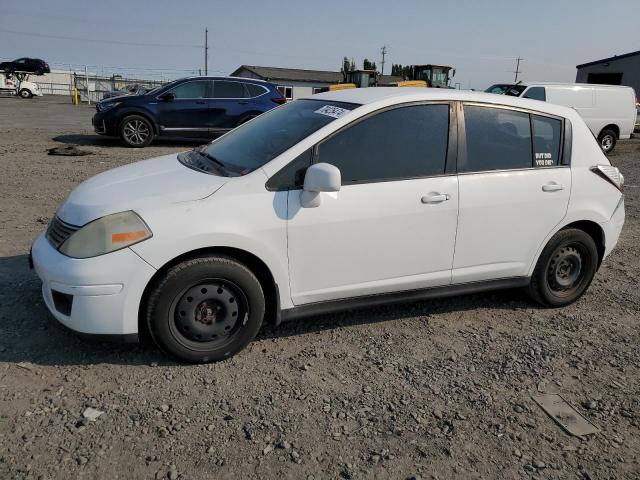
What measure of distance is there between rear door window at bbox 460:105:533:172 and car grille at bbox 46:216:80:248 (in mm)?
2611

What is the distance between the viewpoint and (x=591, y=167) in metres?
4.18

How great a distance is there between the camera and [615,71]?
32375mm

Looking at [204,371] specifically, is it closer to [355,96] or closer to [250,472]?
[250,472]

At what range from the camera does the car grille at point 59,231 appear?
3.06 m

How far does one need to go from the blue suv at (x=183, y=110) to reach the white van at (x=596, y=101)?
277 inches

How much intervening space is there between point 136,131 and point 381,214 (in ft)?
32.1

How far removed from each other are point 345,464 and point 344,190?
165cm

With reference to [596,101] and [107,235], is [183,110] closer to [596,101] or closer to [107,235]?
[107,235]

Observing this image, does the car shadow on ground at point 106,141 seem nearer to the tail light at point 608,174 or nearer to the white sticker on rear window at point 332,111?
the white sticker on rear window at point 332,111

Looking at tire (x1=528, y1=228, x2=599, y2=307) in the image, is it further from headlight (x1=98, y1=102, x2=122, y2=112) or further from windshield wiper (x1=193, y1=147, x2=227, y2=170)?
headlight (x1=98, y1=102, x2=122, y2=112)

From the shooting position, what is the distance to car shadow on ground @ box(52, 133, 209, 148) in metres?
12.3

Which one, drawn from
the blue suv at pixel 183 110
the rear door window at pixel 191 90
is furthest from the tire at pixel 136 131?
the rear door window at pixel 191 90

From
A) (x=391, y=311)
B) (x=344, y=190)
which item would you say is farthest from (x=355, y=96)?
(x=391, y=311)

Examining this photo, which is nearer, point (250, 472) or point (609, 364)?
point (250, 472)
